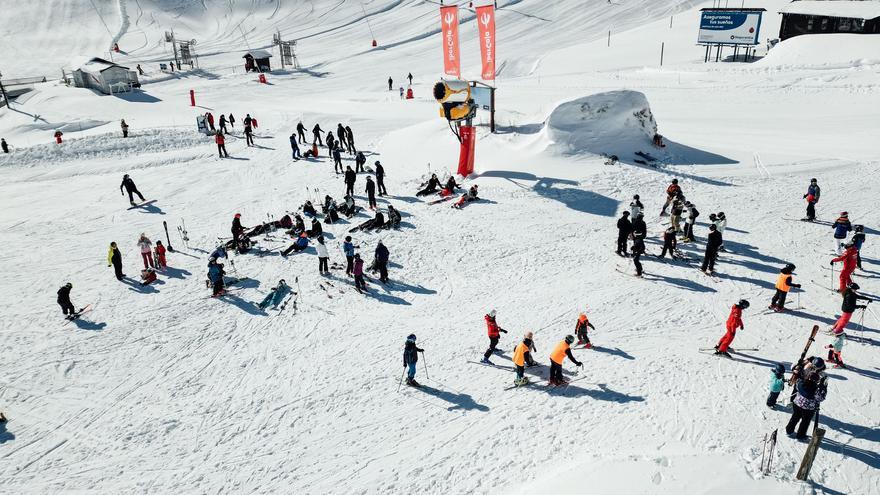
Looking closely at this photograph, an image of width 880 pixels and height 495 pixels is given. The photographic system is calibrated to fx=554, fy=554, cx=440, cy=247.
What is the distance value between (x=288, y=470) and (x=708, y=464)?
677 centimetres

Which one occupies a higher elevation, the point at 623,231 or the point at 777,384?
the point at 623,231

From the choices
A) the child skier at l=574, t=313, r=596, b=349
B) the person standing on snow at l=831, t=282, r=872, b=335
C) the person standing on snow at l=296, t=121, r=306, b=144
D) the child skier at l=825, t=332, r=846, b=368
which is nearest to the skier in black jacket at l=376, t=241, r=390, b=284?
the child skier at l=574, t=313, r=596, b=349

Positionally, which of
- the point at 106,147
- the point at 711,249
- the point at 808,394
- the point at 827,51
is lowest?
the point at 808,394

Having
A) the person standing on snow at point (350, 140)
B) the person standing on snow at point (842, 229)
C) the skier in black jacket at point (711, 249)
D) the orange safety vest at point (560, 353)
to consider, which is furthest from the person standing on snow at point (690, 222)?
the person standing on snow at point (350, 140)

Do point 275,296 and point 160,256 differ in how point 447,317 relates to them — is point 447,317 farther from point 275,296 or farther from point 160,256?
point 160,256

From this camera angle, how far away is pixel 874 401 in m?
9.63

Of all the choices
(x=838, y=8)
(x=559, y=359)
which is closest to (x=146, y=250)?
(x=559, y=359)

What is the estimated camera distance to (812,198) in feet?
52.9

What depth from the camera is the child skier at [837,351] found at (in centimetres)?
1026

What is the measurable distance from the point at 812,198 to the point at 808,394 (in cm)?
990

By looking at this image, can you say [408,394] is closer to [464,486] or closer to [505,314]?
[464,486]

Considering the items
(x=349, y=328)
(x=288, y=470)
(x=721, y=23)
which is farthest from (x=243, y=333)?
(x=721, y=23)

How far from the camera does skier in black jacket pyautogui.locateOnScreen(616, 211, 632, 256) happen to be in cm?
1478

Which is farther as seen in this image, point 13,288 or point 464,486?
point 13,288
